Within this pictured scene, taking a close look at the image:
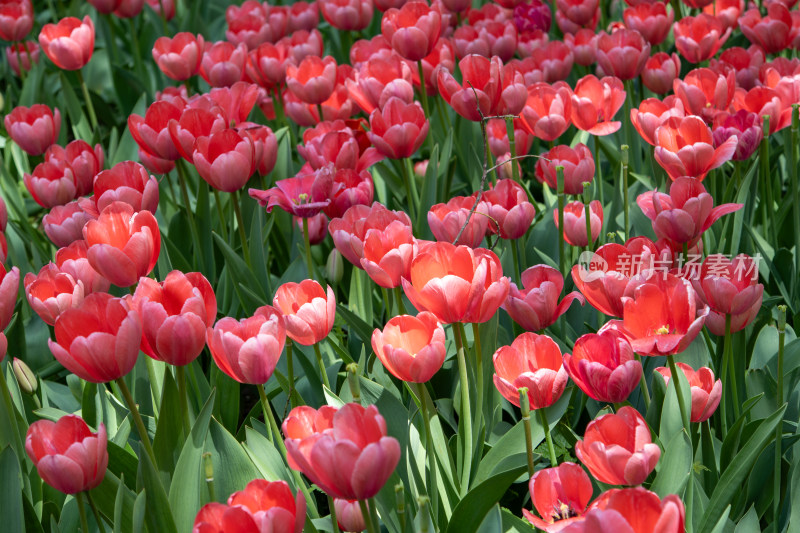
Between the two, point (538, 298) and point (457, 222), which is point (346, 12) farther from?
point (538, 298)

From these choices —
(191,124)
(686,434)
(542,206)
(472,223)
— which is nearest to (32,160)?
(191,124)

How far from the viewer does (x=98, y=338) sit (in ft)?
3.67

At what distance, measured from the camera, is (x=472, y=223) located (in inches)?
60.8

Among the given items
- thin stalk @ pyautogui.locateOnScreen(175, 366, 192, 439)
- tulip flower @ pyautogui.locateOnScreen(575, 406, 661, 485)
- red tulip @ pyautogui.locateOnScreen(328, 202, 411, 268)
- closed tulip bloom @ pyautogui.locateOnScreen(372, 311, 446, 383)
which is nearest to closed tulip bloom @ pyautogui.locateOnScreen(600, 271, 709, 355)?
tulip flower @ pyautogui.locateOnScreen(575, 406, 661, 485)

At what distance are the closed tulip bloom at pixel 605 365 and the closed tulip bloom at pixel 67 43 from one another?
2059mm

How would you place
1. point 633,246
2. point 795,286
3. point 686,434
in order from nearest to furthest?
point 686,434 < point 633,246 < point 795,286

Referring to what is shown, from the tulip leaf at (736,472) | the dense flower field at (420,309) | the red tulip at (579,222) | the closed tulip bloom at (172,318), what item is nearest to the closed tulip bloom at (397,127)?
the dense flower field at (420,309)

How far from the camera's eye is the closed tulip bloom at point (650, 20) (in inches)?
98.3

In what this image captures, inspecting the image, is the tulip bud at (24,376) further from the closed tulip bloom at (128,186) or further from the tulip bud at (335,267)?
the tulip bud at (335,267)

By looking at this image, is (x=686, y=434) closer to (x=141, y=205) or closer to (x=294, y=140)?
(x=141, y=205)

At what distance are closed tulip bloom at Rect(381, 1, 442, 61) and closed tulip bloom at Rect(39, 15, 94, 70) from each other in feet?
3.24

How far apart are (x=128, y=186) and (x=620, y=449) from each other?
114 centimetres

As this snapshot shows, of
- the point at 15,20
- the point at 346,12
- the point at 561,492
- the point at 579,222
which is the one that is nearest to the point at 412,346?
the point at 561,492

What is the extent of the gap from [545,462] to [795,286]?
699mm
